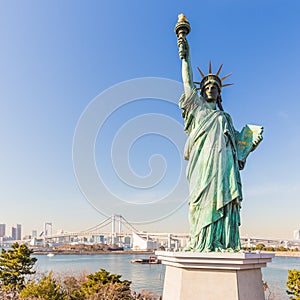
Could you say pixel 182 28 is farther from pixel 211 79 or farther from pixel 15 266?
pixel 15 266

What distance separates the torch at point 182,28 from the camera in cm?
521

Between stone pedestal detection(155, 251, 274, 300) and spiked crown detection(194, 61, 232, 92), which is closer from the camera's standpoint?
stone pedestal detection(155, 251, 274, 300)

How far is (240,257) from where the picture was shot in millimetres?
3734

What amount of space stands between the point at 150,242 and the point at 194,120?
56.7 meters

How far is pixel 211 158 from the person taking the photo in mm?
4824

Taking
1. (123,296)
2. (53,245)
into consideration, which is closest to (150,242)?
(53,245)

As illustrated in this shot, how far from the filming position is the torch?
5207 mm

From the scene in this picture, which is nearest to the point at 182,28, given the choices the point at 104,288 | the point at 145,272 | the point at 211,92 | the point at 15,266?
the point at 211,92

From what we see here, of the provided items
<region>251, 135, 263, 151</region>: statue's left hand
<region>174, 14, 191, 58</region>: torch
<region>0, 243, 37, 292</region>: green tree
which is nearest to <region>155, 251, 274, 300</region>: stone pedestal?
<region>251, 135, 263, 151</region>: statue's left hand

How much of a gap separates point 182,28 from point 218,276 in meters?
3.97

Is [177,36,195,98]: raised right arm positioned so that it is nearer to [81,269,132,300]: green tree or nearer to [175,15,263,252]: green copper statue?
[175,15,263,252]: green copper statue

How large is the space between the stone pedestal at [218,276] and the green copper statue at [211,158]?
0.48 meters

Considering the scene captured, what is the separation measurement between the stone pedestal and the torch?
334cm

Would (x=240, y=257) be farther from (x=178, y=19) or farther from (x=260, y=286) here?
(x=178, y=19)
